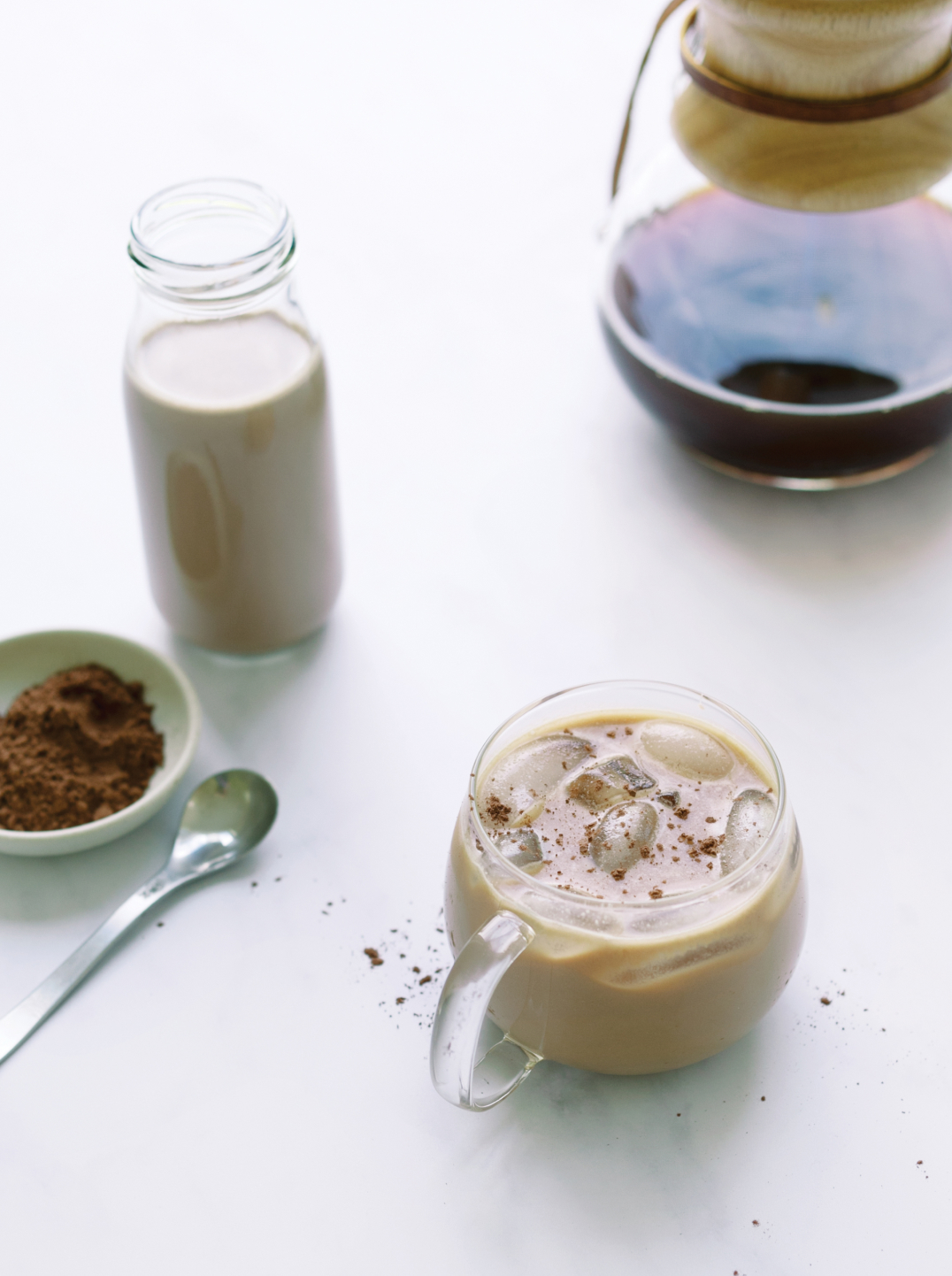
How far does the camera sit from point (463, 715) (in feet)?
3.81

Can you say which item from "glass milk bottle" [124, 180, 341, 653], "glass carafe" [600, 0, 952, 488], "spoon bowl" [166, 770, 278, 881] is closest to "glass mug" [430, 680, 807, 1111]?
"spoon bowl" [166, 770, 278, 881]

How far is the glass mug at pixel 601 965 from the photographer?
0.78m

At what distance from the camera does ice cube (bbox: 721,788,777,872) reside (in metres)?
0.84

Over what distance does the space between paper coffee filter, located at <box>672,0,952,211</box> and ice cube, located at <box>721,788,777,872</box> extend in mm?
543

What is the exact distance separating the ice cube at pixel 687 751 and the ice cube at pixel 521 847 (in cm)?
11

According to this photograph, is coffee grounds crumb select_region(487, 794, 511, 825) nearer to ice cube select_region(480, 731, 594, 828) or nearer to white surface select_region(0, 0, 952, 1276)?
ice cube select_region(480, 731, 594, 828)

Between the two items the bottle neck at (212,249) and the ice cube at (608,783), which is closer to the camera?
the ice cube at (608,783)

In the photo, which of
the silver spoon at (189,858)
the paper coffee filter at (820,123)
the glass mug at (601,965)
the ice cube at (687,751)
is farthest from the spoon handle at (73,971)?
the paper coffee filter at (820,123)

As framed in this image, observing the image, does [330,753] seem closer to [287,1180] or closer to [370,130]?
[287,1180]

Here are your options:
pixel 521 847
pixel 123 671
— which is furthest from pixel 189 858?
pixel 521 847

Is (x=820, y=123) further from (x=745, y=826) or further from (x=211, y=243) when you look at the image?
(x=745, y=826)

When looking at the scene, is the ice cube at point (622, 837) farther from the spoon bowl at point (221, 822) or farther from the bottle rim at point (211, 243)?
the bottle rim at point (211, 243)

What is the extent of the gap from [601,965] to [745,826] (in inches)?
5.2

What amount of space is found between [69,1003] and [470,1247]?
1.06ft
